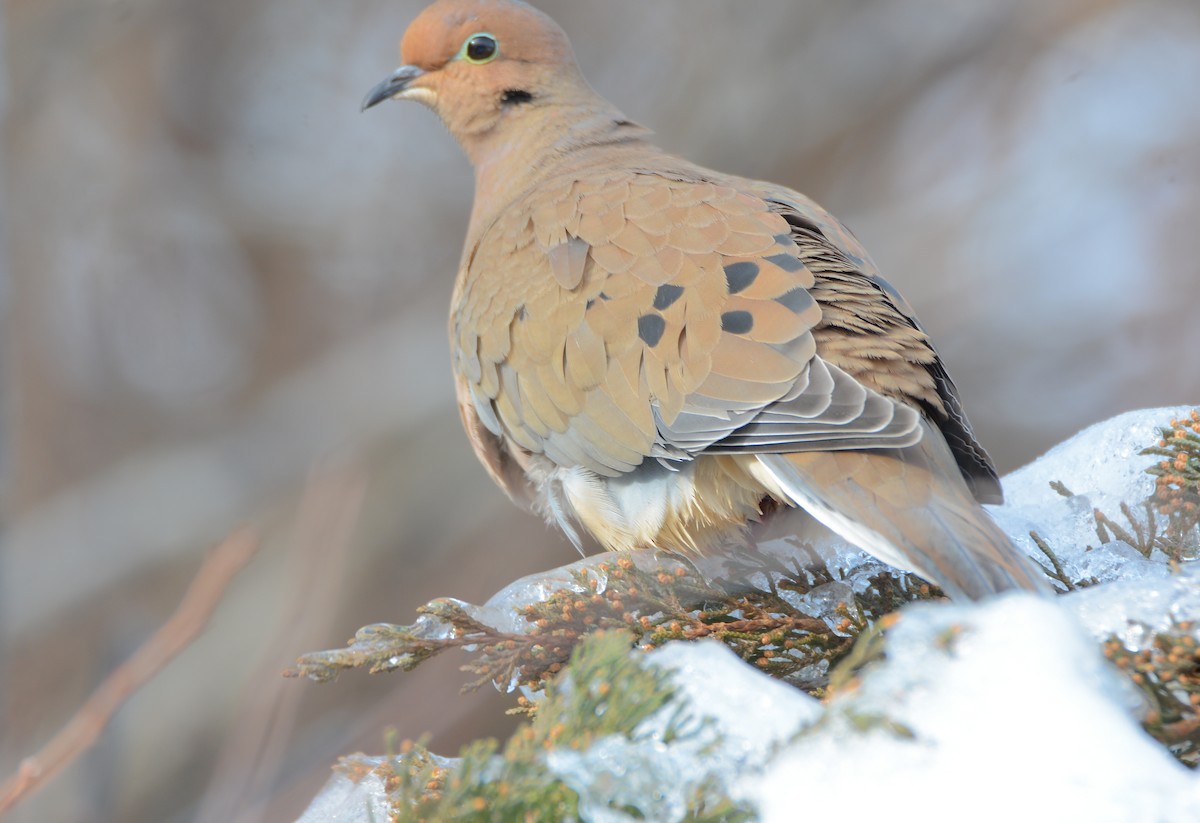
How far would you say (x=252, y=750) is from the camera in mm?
1163

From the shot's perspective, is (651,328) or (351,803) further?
(651,328)

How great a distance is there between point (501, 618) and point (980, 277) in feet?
17.3

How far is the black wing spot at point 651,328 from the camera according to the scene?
7.41 ft

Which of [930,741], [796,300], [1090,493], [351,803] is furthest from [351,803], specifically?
[1090,493]

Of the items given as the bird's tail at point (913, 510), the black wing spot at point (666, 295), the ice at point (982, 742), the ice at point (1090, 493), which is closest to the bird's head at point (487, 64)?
the black wing spot at point (666, 295)

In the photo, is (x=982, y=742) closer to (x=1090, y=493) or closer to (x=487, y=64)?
(x=1090, y=493)

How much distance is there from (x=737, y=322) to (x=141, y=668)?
1392mm

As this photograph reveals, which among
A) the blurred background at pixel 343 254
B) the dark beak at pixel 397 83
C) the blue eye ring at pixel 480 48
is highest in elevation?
the blue eye ring at pixel 480 48

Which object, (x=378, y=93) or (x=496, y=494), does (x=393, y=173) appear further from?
(x=378, y=93)

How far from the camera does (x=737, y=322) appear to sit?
2.20 meters

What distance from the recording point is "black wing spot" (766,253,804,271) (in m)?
2.23

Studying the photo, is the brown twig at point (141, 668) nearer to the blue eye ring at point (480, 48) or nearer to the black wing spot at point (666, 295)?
the black wing spot at point (666, 295)

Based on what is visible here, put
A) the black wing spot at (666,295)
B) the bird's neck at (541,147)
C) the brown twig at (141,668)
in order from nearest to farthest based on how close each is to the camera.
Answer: the brown twig at (141,668) < the black wing spot at (666,295) < the bird's neck at (541,147)

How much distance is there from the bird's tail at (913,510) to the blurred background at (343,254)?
3.87 m
